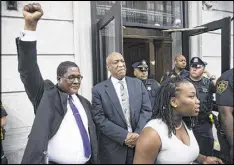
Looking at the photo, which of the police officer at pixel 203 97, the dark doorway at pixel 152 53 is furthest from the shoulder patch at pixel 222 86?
the dark doorway at pixel 152 53

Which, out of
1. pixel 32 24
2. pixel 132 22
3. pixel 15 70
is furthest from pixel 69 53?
pixel 32 24

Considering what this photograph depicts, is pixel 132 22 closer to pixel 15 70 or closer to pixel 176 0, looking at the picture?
pixel 176 0

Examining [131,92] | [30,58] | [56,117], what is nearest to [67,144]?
[56,117]

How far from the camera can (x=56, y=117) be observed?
1.81m

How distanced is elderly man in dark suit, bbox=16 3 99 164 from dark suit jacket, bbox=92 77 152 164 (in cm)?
59

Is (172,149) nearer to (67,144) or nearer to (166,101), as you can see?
(166,101)

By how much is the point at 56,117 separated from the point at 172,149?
2.93 feet

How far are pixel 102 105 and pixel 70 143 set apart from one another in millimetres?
1021

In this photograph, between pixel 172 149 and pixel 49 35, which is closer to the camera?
pixel 172 149

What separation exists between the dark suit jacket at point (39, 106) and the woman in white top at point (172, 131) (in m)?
0.63

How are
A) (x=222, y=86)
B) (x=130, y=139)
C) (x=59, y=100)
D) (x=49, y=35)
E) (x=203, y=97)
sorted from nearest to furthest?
1. (x=59, y=100)
2. (x=222, y=86)
3. (x=130, y=139)
4. (x=203, y=97)
5. (x=49, y=35)

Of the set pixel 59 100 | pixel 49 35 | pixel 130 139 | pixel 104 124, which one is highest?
pixel 49 35

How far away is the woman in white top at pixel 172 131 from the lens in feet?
4.64

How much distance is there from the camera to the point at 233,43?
6.24 metres
